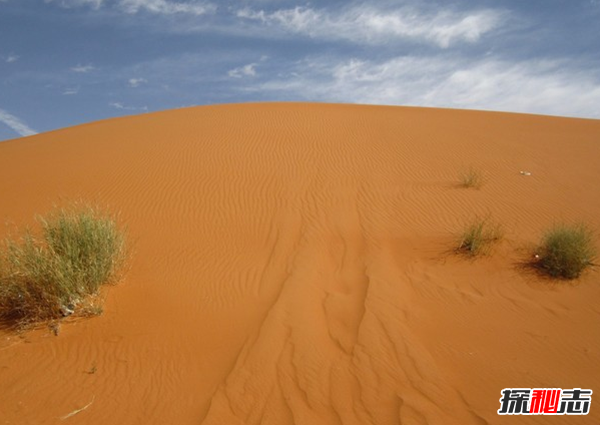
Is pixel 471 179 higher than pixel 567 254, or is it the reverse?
pixel 471 179

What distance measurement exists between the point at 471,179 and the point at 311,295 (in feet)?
21.7

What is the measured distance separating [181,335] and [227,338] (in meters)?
0.55

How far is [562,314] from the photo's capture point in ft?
18.6

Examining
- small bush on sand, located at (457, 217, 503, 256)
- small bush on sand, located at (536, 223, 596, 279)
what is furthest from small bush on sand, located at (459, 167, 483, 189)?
small bush on sand, located at (536, 223, 596, 279)

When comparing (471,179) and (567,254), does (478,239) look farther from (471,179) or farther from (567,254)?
(471,179)

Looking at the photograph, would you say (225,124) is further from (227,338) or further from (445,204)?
(227,338)

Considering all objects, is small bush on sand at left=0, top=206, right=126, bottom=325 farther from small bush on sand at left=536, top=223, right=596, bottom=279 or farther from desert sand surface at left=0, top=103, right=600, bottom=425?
small bush on sand at left=536, top=223, right=596, bottom=279

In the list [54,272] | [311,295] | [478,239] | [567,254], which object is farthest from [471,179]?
[54,272]

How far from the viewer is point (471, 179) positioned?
10.8 m

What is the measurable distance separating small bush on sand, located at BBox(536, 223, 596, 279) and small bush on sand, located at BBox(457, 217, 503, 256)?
92 centimetres

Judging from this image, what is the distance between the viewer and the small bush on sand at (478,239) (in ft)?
24.3

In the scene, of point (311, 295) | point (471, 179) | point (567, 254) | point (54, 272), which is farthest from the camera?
point (471, 179)

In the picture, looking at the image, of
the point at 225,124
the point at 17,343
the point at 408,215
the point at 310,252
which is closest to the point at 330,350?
the point at 310,252

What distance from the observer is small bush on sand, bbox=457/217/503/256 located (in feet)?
24.3
